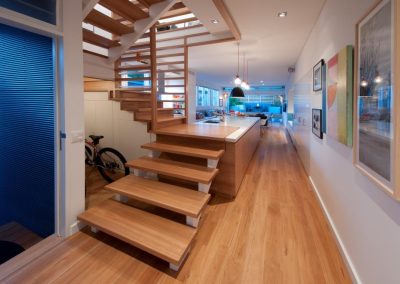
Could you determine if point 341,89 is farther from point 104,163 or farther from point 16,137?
point 104,163

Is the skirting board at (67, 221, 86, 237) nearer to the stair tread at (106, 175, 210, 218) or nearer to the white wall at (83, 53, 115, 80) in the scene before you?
the stair tread at (106, 175, 210, 218)

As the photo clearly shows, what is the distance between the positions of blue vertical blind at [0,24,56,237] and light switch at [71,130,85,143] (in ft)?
0.56

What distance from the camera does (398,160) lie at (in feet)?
3.17

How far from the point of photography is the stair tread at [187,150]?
106 inches

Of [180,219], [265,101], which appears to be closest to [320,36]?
[180,219]

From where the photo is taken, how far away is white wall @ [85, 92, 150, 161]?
11.9 ft

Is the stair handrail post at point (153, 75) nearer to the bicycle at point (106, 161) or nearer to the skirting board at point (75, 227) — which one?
the bicycle at point (106, 161)

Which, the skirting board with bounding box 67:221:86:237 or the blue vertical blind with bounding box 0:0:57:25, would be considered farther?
the skirting board with bounding box 67:221:86:237

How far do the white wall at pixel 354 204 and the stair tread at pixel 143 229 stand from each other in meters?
1.27

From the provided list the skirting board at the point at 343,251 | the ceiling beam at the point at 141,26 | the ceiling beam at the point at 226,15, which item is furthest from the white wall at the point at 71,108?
the skirting board at the point at 343,251

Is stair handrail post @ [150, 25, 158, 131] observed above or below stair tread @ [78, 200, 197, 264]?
above

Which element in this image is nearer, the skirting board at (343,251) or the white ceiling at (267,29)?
the skirting board at (343,251)

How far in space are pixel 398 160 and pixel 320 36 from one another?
2599 mm

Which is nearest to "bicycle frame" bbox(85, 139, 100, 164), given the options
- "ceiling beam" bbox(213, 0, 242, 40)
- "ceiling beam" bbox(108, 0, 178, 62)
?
"ceiling beam" bbox(108, 0, 178, 62)
